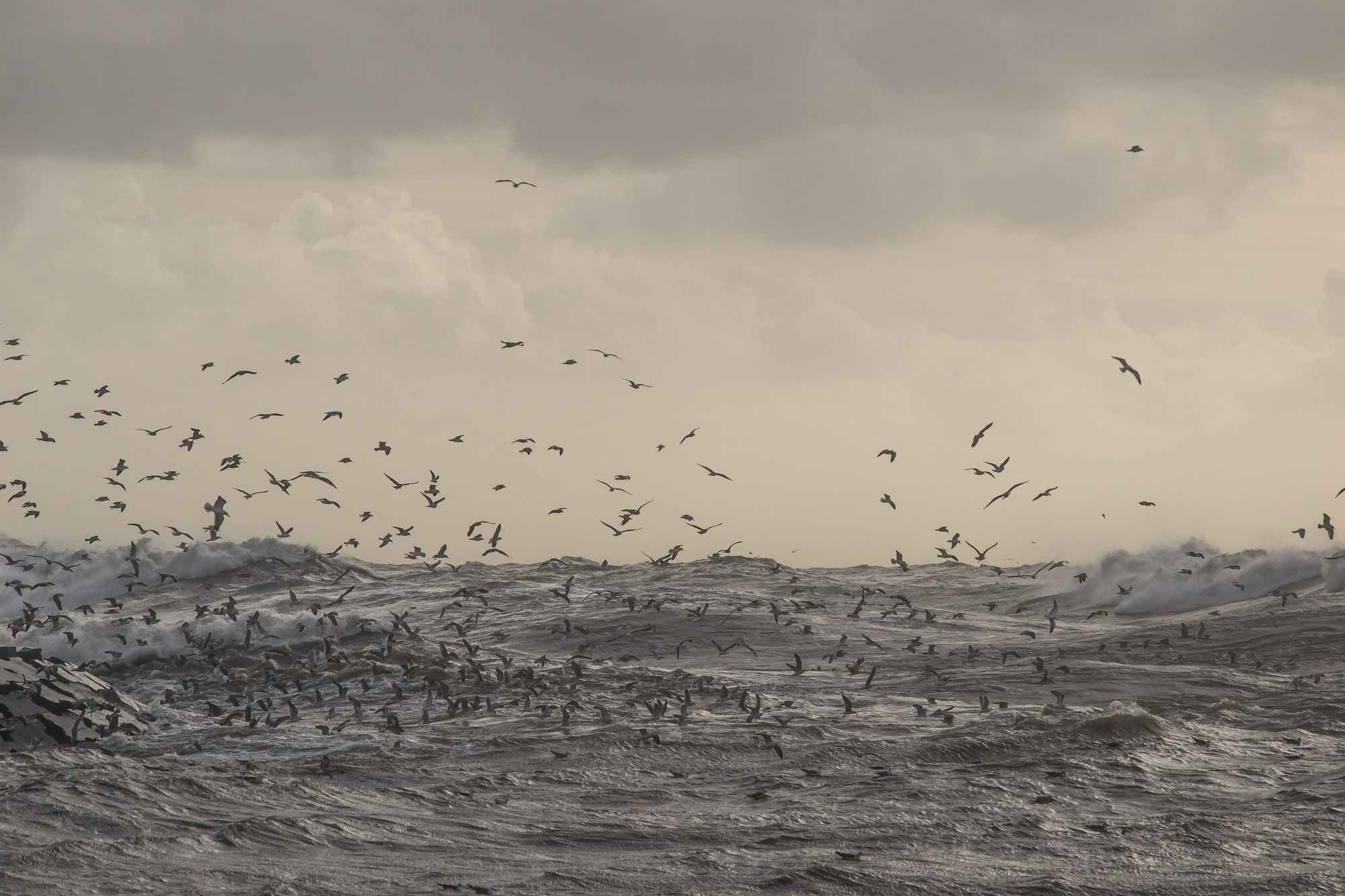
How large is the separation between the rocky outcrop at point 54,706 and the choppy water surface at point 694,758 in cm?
52

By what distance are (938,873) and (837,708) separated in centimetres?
728

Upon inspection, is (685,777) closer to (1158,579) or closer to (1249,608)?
(1249,608)

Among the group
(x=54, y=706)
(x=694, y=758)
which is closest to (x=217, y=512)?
(x=54, y=706)

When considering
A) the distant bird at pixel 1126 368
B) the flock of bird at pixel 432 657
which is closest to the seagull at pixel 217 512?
the flock of bird at pixel 432 657

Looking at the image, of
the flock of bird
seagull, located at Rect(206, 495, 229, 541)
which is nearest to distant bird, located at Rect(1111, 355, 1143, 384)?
the flock of bird

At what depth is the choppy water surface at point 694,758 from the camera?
9047 millimetres

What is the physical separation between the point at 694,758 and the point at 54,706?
860cm

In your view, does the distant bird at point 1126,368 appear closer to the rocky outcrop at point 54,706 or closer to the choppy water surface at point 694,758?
the choppy water surface at point 694,758

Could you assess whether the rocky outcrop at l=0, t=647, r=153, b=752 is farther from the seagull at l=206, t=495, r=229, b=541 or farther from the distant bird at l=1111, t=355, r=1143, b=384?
the distant bird at l=1111, t=355, r=1143, b=384

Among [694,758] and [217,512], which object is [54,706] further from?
[694,758]

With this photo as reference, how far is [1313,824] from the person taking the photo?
400 inches

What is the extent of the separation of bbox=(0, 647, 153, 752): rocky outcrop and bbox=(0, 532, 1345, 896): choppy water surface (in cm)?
52

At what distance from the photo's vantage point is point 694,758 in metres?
13.3

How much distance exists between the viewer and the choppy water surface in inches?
356
